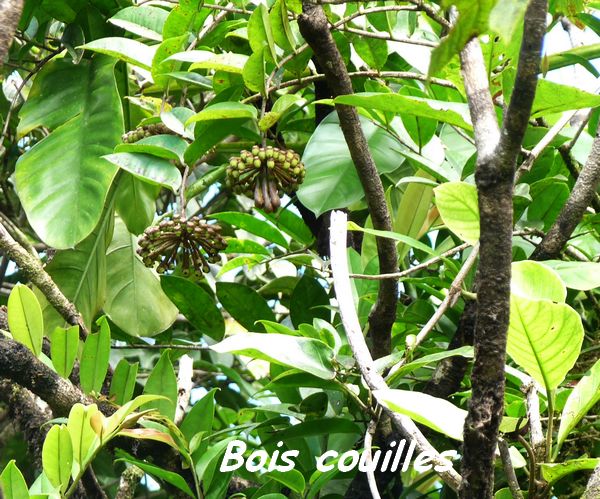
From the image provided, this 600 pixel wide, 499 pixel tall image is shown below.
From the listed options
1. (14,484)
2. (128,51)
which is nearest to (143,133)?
(128,51)

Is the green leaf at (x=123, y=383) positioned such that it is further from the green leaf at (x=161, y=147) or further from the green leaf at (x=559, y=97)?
the green leaf at (x=559, y=97)

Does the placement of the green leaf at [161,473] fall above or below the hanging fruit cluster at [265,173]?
below

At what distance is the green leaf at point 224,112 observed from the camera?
872 mm

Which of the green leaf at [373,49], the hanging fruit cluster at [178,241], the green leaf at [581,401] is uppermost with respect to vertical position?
the green leaf at [373,49]

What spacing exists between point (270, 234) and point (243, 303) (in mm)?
95

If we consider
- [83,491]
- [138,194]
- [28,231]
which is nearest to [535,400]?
[83,491]

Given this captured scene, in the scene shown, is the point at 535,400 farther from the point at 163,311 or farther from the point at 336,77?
the point at 163,311

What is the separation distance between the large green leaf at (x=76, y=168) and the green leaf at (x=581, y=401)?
0.59 meters

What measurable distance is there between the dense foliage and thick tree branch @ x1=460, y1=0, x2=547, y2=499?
0.10 meters

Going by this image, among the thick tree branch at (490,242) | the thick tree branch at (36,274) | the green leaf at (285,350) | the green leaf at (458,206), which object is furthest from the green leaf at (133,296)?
the thick tree branch at (490,242)

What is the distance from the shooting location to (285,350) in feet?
2.32

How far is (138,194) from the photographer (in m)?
1.18

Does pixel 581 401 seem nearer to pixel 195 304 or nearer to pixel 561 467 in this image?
pixel 561 467

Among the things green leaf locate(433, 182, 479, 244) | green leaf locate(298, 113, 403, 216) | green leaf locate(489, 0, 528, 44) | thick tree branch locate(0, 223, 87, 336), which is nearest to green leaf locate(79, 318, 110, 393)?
thick tree branch locate(0, 223, 87, 336)
